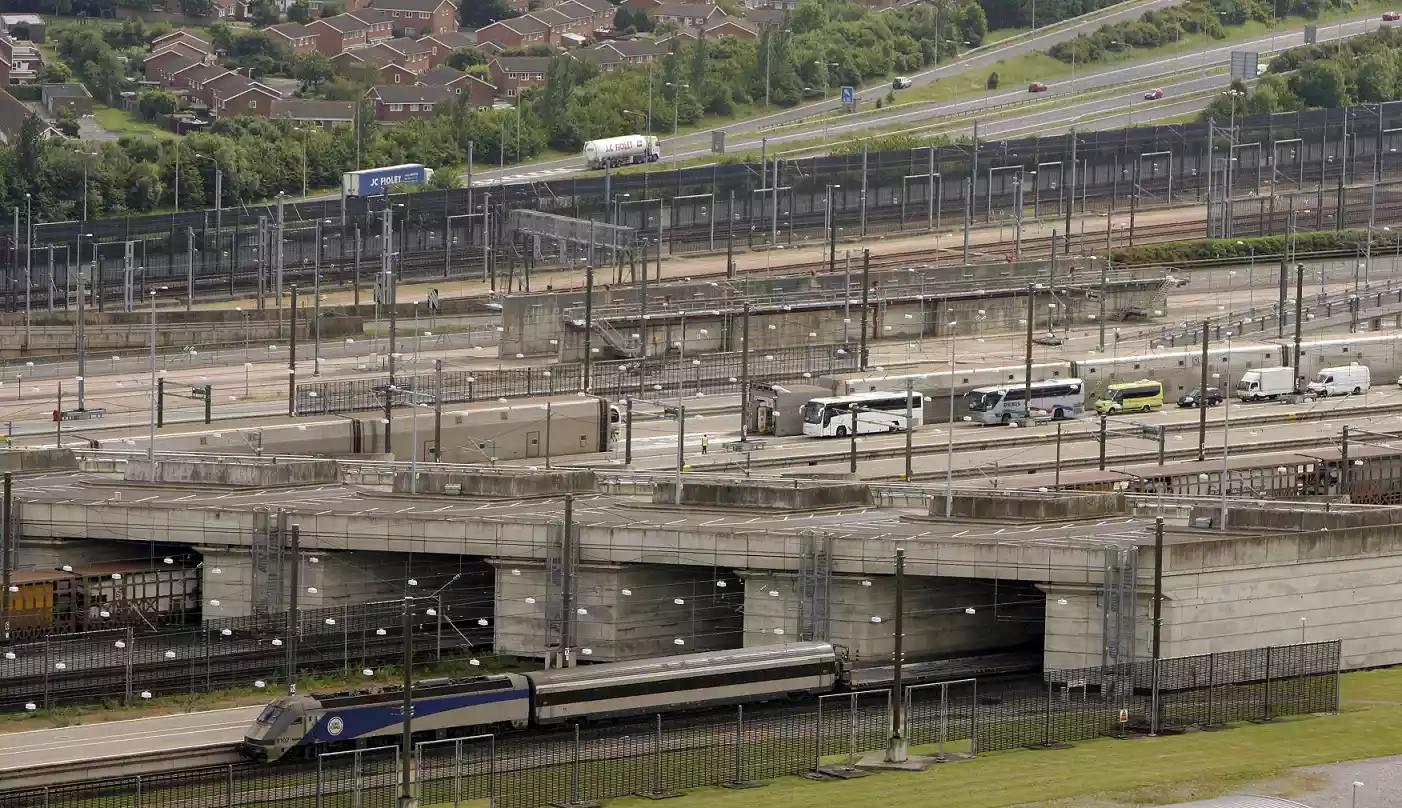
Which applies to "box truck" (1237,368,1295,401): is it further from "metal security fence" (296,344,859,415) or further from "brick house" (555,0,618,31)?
"brick house" (555,0,618,31)

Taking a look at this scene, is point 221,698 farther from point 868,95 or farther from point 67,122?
point 868,95

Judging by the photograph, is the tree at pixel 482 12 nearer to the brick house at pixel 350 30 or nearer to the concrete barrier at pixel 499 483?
the brick house at pixel 350 30

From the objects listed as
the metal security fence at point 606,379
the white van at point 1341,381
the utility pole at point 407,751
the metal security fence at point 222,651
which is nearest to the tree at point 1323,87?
the white van at point 1341,381

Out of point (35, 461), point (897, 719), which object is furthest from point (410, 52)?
point (897, 719)

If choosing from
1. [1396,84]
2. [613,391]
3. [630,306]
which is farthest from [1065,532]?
[1396,84]

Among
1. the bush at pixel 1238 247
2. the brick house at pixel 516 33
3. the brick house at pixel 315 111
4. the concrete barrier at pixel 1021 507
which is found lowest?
the concrete barrier at pixel 1021 507

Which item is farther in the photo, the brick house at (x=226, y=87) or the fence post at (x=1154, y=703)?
the brick house at (x=226, y=87)

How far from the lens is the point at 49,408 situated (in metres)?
90.6

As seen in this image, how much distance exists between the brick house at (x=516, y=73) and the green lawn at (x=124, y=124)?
75.3 feet

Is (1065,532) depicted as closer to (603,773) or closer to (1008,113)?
(603,773)

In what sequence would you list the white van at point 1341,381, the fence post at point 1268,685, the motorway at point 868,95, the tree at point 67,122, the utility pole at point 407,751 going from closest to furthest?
the utility pole at point 407,751 < the fence post at point 1268,685 < the white van at point 1341,381 < the motorway at point 868,95 < the tree at point 67,122

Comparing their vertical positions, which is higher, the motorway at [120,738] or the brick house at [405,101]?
the brick house at [405,101]

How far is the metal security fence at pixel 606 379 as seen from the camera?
8769 cm

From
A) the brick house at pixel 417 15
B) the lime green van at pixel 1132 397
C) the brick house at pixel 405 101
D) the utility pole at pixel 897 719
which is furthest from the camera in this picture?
the brick house at pixel 417 15
